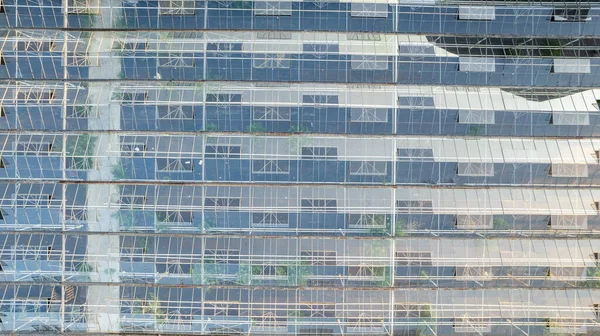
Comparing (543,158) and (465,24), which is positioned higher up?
(465,24)

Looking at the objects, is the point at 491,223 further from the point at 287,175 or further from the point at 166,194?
the point at 166,194

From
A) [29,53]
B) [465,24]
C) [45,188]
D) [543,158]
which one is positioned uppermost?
[465,24]

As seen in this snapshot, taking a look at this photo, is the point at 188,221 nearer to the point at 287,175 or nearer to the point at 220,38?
the point at 287,175

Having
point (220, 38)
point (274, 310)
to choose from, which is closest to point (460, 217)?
point (274, 310)

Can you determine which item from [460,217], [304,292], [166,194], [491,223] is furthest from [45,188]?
[491,223]

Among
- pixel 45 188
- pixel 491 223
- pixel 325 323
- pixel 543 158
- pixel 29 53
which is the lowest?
pixel 325 323

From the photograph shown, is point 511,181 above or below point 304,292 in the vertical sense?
above
